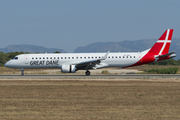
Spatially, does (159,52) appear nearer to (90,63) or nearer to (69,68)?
(90,63)

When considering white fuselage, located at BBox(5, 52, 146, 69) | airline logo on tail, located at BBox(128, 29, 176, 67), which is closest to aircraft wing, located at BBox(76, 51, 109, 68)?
white fuselage, located at BBox(5, 52, 146, 69)

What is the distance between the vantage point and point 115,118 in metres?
10.8

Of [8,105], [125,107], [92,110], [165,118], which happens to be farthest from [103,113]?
[8,105]

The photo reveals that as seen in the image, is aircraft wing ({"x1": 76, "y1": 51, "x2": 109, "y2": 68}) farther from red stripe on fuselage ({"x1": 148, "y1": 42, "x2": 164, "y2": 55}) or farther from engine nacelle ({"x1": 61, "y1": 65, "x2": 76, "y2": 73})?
red stripe on fuselage ({"x1": 148, "y1": 42, "x2": 164, "y2": 55})

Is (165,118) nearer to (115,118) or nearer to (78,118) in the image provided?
(115,118)

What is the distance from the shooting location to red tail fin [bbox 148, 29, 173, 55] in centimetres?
3778

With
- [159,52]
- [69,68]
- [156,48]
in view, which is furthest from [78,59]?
[159,52]

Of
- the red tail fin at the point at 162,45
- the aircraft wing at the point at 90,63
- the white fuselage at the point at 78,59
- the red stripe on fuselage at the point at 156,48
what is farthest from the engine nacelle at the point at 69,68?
the red stripe on fuselage at the point at 156,48

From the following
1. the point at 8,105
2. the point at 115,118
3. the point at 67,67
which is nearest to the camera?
the point at 115,118

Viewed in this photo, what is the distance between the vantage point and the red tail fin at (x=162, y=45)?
37781 millimetres

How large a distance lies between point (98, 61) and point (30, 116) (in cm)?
2470

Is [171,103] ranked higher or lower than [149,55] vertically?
lower

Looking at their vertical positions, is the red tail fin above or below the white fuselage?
above

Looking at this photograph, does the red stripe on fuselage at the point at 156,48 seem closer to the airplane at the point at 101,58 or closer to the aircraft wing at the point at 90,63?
the airplane at the point at 101,58
